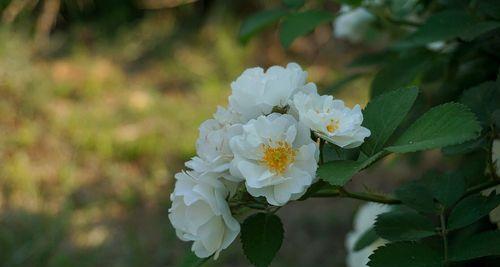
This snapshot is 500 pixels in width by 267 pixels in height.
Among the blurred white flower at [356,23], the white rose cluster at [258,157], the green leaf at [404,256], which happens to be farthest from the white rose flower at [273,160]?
the blurred white flower at [356,23]

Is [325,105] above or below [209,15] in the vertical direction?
above

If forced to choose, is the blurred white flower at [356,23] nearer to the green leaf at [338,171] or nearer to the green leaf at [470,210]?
the green leaf at [470,210]

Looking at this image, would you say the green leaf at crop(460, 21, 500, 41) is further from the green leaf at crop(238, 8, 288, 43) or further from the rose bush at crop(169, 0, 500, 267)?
the green leaf at crop(238, 8, 288, 43)

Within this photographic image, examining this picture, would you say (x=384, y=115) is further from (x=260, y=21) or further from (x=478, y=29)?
(x=260, y=21)

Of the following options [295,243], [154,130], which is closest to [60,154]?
[154,130]

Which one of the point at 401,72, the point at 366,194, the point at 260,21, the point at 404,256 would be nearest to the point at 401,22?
the point at 401,72

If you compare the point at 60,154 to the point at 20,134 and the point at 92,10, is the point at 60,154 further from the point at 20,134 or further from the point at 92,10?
the point at 92,10
